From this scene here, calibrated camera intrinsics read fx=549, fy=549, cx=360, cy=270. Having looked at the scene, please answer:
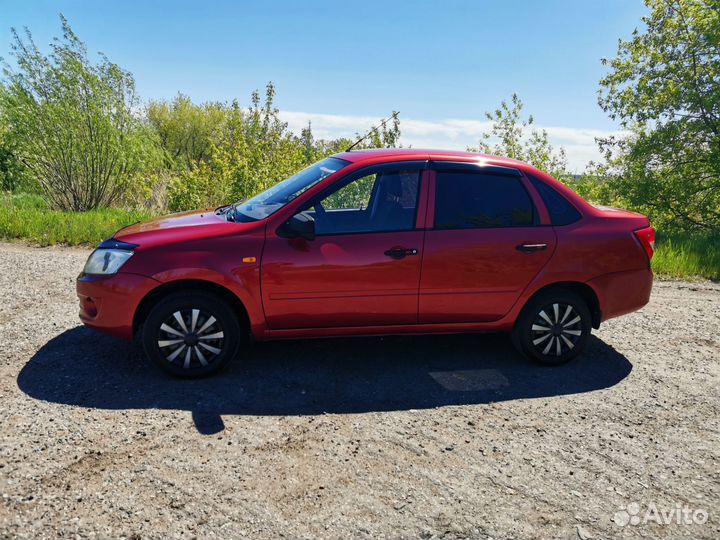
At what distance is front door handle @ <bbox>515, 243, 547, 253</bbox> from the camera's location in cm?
464

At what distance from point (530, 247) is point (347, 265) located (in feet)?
5.20

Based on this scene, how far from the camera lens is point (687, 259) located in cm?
941

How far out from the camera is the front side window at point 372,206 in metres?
4.44

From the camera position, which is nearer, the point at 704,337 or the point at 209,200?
the point at 704,337

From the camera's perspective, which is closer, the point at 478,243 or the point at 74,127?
the point at 478,243

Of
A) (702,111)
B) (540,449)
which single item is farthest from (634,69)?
(540,449)

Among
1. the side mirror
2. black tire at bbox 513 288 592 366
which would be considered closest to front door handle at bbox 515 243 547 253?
black tire at bbox 513 288 592 366

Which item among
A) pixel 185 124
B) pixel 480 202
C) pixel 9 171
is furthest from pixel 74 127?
pixel 185 124

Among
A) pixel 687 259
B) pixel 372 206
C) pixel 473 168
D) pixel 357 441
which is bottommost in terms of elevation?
pixel 357 441

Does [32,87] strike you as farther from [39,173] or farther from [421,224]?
[421,224]

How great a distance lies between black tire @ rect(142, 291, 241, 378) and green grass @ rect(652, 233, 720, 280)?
301 inches

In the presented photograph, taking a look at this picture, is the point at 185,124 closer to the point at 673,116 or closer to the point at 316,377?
the point at 673,116

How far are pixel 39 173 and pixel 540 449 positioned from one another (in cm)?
1351

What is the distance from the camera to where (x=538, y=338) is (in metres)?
4.84
